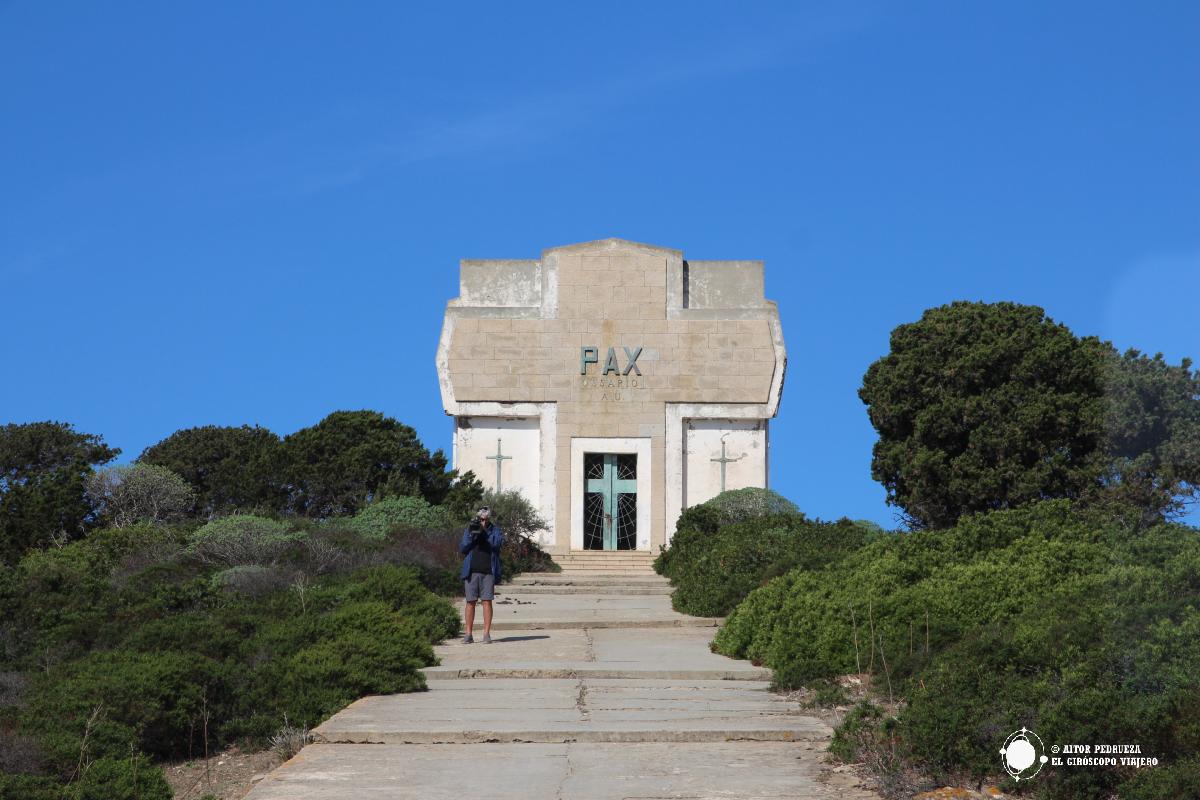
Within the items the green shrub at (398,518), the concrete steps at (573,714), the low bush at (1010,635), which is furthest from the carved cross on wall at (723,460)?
the concrete steps at (573,714)

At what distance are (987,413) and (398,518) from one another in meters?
14.8

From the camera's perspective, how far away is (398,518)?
2695cm

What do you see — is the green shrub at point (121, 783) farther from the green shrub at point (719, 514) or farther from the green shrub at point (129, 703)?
the green shrub at point (719, 514)

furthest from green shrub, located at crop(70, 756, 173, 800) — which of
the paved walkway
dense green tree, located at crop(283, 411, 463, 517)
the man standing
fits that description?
dense green tree, located at crop(283, 411, 463, 517)

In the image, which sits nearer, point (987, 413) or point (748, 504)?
point (748, 504)

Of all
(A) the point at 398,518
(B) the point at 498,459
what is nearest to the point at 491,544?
(A) the point at 398,518

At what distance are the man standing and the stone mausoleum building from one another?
1740cm

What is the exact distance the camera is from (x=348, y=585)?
17062 mm

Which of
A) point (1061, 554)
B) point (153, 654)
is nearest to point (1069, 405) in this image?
Result: point (1061, 554)

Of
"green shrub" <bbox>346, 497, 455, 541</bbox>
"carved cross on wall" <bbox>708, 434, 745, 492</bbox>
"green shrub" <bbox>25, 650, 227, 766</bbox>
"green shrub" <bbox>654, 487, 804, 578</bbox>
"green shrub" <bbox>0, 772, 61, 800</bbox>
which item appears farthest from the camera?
"carved cross on wall" <bbox>708, 434, 745, 492</bbox>

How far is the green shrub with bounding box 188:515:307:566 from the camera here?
21.9m

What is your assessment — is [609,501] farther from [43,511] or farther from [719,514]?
[43,511]

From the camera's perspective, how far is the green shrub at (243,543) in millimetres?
21859

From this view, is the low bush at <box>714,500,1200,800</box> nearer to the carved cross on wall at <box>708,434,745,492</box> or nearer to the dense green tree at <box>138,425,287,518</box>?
the carved cross on wall at <box>708,434,745,492</box>
